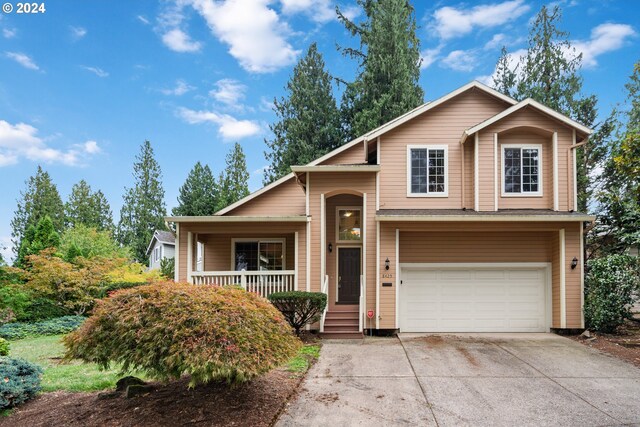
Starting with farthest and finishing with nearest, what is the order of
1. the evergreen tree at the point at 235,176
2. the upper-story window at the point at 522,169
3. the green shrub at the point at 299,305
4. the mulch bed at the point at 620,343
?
the evergreen tree at the point at 235,176
the upper-story window at the point at 522,169
the green shrub at the point at 299,305
the mulch bed at the point at 620,343

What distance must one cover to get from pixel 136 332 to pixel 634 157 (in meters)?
12.5

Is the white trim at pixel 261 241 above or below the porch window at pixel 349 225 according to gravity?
below

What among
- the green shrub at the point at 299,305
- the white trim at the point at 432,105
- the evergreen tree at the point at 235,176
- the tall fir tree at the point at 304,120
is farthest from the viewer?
the evergreen tree at the point at 235,176

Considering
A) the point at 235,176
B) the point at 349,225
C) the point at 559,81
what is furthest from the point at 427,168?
the point at 235,176

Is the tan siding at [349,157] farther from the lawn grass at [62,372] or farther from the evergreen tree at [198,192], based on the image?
the evergreen tree at [198,192]

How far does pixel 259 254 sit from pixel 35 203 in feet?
101

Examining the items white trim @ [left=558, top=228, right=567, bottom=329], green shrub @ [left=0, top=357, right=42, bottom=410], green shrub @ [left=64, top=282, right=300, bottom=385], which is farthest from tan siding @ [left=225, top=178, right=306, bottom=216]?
green shrub @ [left=64, top=282, right=300, bottom=385]

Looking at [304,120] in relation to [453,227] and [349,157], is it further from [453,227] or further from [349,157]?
[453,227]

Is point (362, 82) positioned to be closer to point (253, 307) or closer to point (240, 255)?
point (240, 255)

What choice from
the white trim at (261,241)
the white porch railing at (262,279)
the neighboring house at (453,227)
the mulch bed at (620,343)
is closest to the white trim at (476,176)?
the neighboring house at (453,227)

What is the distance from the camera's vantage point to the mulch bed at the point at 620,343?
8.80 meters

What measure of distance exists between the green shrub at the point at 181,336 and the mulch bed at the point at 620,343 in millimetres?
8016

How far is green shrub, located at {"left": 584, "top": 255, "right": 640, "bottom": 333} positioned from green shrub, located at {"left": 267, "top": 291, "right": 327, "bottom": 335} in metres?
7.49

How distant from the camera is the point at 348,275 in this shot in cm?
1295
